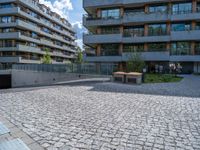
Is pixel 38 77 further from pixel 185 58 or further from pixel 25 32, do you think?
pixel 185 58

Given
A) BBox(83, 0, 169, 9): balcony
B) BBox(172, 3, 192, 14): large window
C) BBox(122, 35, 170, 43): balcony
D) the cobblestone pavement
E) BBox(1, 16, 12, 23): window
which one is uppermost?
BBox(83, 0, 169, 9): balcony

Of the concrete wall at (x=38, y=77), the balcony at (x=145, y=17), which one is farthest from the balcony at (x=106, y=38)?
the concrete wall at (x=38, y=77)

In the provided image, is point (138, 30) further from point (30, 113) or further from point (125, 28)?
point (30, 113)

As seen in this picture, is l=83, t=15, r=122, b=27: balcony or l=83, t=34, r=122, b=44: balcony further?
l=83, t=15, r=122, b=27: balcony

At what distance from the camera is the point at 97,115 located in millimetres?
6910

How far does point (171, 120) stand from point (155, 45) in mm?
30792

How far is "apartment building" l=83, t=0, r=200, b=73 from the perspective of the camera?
108 ft

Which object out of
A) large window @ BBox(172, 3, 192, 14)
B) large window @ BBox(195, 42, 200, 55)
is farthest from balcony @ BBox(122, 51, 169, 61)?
large window @ BBox(172, 3, 192, 14)

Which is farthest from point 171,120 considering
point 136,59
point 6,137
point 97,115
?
point 136,59

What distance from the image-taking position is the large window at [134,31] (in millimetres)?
35844

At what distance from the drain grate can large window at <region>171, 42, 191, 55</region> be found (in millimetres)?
33843

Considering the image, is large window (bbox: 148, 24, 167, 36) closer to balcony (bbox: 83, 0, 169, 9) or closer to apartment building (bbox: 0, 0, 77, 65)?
balcony (bbox: 83, 0, 169, 9)

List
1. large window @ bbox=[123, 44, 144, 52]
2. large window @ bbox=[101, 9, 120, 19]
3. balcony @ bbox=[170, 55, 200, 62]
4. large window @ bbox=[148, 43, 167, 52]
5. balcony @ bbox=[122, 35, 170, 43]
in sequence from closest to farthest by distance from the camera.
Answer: balcony @ bbox=[170, 55, 200, 62], balcony @ bbox=[122, 35, 170, 43], large window @ bbox=[148, 43, 167, 52], large window @ bbox=[123, 44, 144, 52], large window @ bbox=[101, 9, 120, 19]

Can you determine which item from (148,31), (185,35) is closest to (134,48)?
(148,31)
